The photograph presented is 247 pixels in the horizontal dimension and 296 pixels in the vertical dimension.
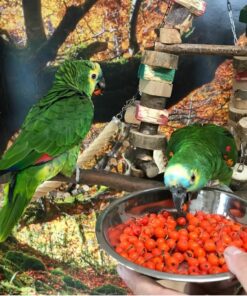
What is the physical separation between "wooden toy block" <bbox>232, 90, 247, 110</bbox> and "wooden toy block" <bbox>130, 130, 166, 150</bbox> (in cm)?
37

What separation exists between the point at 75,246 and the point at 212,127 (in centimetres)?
96

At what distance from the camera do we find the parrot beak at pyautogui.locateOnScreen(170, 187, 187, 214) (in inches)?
48.3

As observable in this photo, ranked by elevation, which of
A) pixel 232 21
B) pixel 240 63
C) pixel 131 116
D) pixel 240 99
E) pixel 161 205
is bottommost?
pixel 161 205

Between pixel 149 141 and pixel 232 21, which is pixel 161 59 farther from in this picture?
pixel 232 21

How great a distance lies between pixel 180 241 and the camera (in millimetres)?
1111

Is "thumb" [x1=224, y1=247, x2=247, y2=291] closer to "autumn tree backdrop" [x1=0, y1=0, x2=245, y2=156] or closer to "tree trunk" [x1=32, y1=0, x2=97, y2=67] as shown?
"autumn tree backdrop" [x1=0, y1=0, x2=245, y2=156]

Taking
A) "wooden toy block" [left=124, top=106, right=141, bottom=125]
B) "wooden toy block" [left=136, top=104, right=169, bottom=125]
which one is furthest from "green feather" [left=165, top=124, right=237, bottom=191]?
"wooden toy block" [left=124, top=106, right=141, bottom=125]

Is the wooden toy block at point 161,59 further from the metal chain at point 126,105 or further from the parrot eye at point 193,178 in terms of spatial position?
the parrot eye at point 193,178

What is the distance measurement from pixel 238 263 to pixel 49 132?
0.81 metres

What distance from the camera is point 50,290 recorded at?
2.18 metres

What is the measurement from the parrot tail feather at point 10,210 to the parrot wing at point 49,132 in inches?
4.2

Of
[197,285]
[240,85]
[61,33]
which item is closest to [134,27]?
[61,33]

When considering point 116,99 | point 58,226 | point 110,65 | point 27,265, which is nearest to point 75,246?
point 58,226

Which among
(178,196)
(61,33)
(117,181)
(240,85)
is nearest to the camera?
(178,196)
